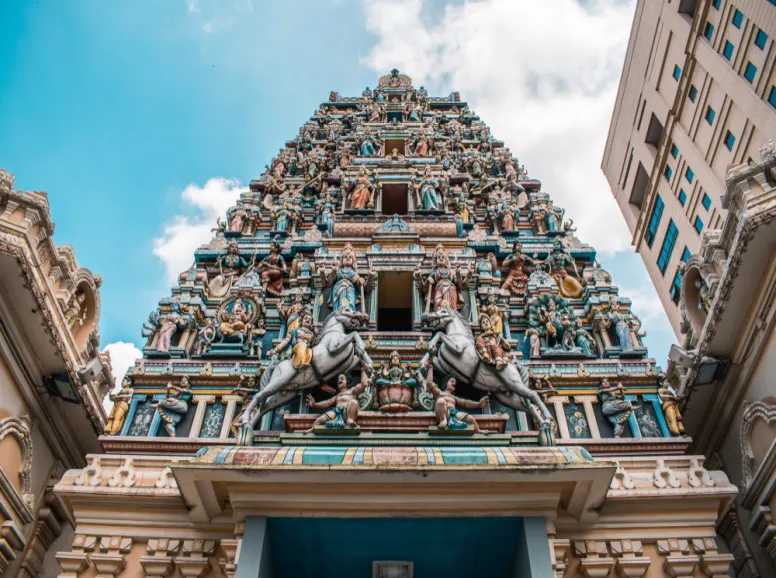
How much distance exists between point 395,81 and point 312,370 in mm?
25918

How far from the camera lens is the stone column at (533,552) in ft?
31.6

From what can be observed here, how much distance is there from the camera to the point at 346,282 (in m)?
15.5

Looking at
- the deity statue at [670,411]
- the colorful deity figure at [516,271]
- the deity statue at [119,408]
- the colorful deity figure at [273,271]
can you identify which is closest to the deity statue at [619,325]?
the deity statue at [670,411]

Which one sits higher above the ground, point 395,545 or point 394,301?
point 394,301

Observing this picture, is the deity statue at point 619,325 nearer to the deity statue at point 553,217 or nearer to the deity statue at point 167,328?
the deity statue at point 553,217

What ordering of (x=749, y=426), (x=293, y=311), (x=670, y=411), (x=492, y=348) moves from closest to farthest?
(x=492, y=348)
(x=670, y=411)
(x=749, y=426)
(x=293, y=311)

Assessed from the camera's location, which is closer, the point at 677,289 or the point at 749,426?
the point at 749,426

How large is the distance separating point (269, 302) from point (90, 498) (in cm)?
623

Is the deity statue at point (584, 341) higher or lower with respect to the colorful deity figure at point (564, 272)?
lower

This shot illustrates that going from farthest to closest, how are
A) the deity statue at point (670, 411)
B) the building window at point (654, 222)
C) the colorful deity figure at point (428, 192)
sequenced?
the building window at point (654, 222) → the colorful deity figure at point (428, 192) → the deity statue at point (670, 411)

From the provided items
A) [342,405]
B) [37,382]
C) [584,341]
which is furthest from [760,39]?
[37,382]

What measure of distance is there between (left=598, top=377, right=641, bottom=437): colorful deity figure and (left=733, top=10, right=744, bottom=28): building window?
22.4m

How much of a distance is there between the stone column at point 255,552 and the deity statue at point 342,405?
7.15 feet

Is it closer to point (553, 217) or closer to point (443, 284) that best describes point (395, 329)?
point (443, 284)
